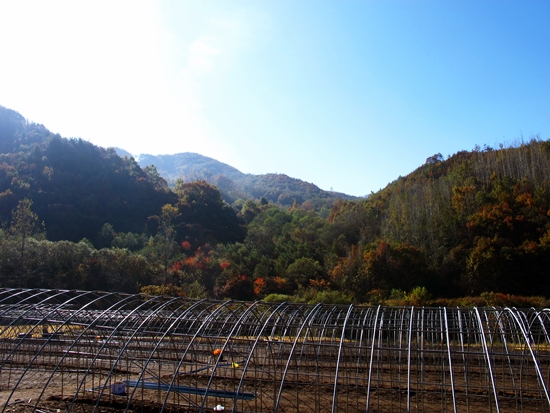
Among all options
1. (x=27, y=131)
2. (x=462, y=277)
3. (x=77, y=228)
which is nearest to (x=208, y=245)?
(x=77, y=228)

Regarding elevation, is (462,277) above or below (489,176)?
below

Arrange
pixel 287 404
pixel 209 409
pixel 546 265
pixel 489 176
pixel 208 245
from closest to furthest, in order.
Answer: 1. pixel 209 409
2. pixel 287 404
3. pixel 546 265
4. pixel 489 176
5. pixel 208 245

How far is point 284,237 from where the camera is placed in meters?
54.8

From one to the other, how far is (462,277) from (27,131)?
79647 mm

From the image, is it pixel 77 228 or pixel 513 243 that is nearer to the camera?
pixel 513 243

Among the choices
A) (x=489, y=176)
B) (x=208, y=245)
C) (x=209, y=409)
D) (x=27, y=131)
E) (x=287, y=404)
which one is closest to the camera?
(x=209, y=409)

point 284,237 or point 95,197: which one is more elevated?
point 95,197

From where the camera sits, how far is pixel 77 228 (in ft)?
170

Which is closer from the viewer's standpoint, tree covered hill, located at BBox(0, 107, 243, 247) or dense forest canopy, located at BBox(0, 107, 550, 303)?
dense forest canopy, located at BBox(0, 107, 550, 303)

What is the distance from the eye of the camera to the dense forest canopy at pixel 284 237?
121ft

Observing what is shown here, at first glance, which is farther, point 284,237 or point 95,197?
point 95,197

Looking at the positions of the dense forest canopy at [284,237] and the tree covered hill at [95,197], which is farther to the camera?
the tree covered hill at [95,197]

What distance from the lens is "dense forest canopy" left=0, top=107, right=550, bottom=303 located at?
121 ft

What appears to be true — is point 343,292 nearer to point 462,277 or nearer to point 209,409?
point 462,277
